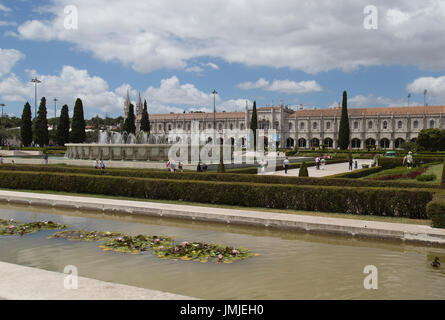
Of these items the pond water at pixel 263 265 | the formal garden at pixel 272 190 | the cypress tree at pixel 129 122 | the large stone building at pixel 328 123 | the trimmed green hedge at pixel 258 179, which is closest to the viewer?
the pond water at pixel 263 265

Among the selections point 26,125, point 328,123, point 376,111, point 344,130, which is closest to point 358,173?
point 344,130

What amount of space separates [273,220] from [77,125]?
48.9m

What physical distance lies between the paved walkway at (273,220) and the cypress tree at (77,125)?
138ft

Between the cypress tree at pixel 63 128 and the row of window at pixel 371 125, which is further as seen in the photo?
the row of window at pixel 371 125

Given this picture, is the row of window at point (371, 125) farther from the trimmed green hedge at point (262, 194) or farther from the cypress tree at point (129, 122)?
the trimmed green hedge at point (262, 194)

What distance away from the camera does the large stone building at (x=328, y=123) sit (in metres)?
71.7

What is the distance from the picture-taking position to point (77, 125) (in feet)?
174

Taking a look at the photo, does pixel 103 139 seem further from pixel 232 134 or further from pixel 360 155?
pixel 232 134

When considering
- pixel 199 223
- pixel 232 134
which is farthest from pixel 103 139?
pixel 232 134

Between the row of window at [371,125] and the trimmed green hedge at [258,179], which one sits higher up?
the row of window at [371,125]

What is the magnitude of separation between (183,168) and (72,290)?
62.1 ft

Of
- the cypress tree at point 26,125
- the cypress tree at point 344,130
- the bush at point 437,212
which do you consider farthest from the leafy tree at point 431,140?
the cypress tree at point 26,125

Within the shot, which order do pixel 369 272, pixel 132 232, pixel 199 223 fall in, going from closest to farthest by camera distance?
pixel 369 272
pixel 132 232
pixel 199 223

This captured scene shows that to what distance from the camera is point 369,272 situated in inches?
254
